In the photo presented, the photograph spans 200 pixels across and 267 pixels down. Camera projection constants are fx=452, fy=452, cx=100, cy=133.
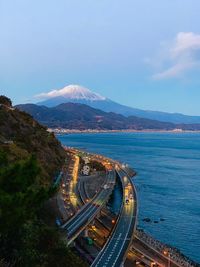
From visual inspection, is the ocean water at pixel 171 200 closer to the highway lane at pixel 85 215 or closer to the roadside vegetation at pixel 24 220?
the highway lane at pixel 85 215

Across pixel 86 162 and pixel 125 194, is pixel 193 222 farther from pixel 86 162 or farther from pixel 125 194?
pixel 86 162

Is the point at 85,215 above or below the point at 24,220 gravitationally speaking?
below

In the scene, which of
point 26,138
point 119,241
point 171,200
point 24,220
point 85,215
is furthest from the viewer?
point 171,200

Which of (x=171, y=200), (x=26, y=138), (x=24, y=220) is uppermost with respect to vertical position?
(x=26, y=138)

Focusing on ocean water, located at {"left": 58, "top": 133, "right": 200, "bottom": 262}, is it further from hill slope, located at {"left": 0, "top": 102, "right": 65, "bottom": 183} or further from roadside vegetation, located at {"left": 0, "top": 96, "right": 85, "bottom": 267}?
roadside vegetation, located at {"left": 0, "top": 96, "right": 85, "bottom": 267}

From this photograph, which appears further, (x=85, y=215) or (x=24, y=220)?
(x=85, y=215)

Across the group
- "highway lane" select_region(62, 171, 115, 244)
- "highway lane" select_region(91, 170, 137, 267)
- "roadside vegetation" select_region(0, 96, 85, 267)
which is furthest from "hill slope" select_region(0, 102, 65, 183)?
"roadside vegetation" select_region(0, 96, 85, 267)

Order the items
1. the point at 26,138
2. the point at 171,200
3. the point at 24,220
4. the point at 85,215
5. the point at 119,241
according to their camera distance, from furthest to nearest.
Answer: the point at 171,200, the point at 26,138, the point at 85,215, the point at 119,241, the point at 24,220

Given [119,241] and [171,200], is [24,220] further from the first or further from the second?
[171,200]

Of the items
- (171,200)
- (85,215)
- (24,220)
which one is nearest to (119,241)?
(85,215)
